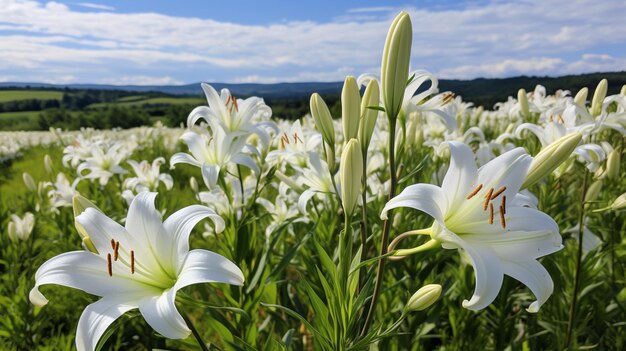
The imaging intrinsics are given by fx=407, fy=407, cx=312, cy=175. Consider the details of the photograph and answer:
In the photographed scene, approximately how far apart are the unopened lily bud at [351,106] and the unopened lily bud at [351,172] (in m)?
0.16

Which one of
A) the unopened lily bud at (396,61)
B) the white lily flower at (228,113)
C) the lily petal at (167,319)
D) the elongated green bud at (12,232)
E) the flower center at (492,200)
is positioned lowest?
the elongated green bud at (12,232)

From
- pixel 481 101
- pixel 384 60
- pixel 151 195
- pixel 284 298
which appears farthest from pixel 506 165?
pixel 481 101

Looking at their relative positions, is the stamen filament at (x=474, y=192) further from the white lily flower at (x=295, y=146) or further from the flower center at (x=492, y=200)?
the white lily flower at (x=295, y=146)

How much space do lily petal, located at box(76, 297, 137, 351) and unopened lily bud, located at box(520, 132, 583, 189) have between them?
1.03 metres

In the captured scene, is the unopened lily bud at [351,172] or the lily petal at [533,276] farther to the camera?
the unopened lily bud at [351,172]

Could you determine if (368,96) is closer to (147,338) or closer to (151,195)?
(151,195)

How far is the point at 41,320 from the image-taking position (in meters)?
2.47

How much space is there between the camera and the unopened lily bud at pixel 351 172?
3.52 feet

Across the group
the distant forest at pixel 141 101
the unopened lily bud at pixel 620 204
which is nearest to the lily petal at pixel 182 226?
the distant forest at pixel 141 101

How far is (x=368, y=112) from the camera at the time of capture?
1.26m

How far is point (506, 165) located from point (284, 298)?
1.58m

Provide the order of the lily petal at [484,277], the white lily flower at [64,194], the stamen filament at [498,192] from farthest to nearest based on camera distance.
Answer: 1. the white lily flower at [64,194]
2. the stamen filament at [498,192]
3. the lily petal at [484,277]

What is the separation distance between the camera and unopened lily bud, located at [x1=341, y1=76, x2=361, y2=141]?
1.20 metres

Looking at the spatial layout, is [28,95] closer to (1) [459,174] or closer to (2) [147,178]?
(2) [147,178]
